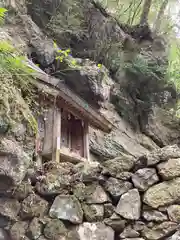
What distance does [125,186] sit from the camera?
9.26 feet

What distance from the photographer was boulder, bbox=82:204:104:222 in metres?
2.77

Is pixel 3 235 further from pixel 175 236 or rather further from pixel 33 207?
pixel 175 236

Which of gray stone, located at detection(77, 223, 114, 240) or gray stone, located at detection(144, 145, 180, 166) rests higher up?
gray stone, located at detection(144, 145, 180, 166)

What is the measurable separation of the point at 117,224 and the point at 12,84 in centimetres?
186

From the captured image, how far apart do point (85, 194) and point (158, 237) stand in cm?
86

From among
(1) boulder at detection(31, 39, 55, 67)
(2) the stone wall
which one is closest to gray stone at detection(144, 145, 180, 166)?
(2) the stone wall

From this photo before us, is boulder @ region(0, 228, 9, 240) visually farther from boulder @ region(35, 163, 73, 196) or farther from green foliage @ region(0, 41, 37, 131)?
green foliage @ region(0, 41, 37, 131)

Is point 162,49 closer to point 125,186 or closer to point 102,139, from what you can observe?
point 102,139

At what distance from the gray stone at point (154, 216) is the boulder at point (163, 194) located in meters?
0.06

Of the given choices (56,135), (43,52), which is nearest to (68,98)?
(56,135)

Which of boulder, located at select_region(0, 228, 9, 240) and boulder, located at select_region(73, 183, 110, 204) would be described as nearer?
boulder, located at select_region(0, 228, 9, 240)

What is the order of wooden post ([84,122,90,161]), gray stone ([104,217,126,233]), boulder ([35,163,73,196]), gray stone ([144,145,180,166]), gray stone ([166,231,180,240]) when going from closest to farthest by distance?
gray stone ([166,231,180,240]) → gray stone ([104,217,126,233]) → gray stone ([144,145,180,166]) → boulder ([35,163,73,196]) → wooden post ([84,122,90,161])

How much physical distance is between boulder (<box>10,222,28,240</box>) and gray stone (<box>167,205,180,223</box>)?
1422 mm

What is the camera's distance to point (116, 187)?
9.39 ft
